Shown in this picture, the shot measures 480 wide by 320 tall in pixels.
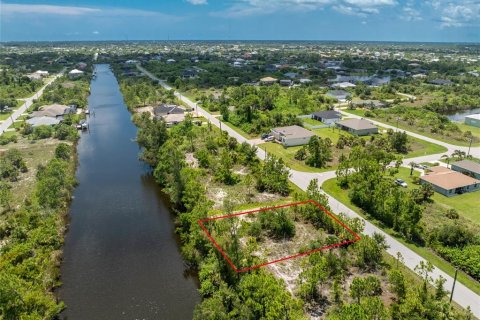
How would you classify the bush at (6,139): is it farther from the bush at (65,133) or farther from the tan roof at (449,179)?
the tan roof at (449,179)

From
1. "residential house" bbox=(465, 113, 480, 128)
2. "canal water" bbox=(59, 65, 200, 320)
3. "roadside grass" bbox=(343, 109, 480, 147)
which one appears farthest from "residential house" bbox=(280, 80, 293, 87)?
"canal water" bbox=(59, 65, 200, 320)

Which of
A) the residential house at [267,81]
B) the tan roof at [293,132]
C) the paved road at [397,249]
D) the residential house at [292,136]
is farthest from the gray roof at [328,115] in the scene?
the residential house at [267,81]

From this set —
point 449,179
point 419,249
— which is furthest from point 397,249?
point 449,179

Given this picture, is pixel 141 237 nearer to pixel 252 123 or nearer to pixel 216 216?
pixel 216 216

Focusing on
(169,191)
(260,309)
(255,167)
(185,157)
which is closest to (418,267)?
(260,309)

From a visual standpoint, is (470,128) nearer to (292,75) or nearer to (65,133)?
(292,75)
